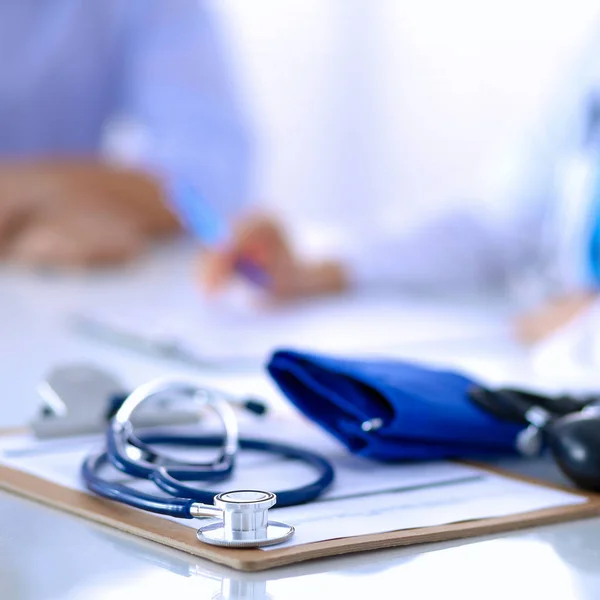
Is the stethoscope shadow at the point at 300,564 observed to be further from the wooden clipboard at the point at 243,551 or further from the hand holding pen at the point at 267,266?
the hand holding pen at the point at 267,266

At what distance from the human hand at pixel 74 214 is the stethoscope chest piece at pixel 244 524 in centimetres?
126

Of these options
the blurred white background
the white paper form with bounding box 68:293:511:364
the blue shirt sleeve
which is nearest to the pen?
the blue shirt sleeve

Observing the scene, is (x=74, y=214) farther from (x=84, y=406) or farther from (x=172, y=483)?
(x=172, y=483)

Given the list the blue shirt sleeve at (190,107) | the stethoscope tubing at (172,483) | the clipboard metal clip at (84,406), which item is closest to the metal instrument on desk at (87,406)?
the clipboard metal clip at (84,406)

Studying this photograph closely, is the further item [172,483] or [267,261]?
[267,261]

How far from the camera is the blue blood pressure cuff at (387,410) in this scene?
60 cm

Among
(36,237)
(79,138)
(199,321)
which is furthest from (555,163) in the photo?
(79,138)

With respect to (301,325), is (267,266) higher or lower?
higher

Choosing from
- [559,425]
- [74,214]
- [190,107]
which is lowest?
[559,425]

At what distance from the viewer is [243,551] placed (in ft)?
1.44

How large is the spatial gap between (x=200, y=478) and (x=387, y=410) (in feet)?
0.41

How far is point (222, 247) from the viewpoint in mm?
1479

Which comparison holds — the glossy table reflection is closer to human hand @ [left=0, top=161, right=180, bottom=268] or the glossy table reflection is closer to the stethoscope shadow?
the stethoscope shadow

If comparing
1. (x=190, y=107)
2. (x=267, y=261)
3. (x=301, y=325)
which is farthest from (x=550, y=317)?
(x=190, y=107)
